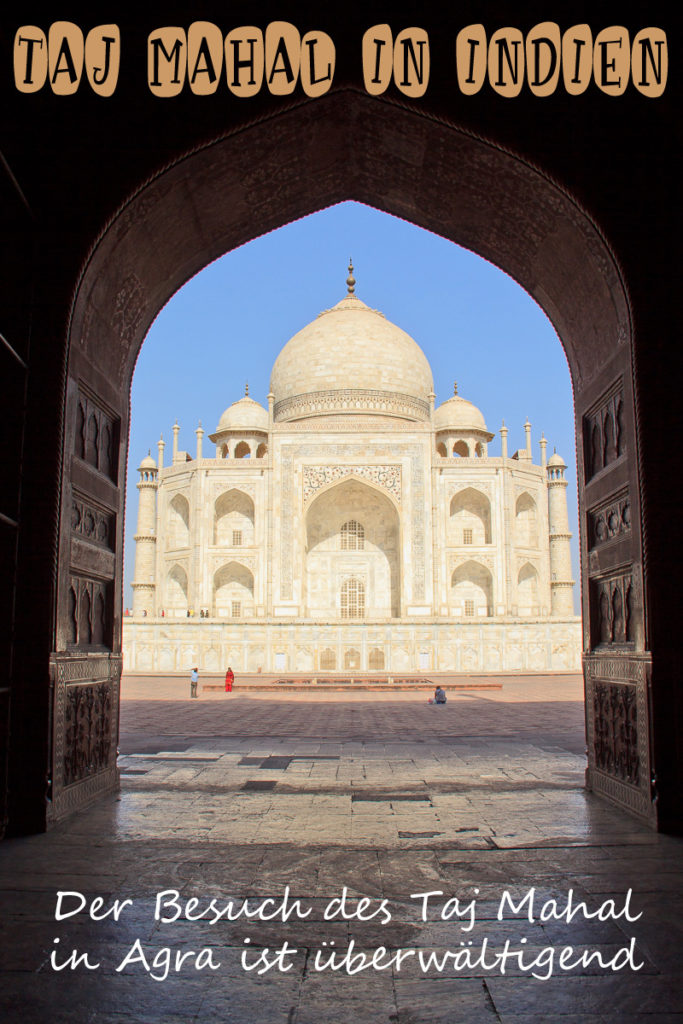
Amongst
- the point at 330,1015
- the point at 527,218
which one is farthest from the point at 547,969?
the point at 527,218

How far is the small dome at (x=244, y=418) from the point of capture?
31.8 meters

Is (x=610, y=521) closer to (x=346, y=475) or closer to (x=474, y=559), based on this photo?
(x=346, y=475)

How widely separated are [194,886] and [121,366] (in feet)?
11.5

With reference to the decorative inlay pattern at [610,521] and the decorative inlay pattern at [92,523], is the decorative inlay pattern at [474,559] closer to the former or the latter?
the decorative inlay pattern at [610,521]

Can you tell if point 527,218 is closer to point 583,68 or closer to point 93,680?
point 583,68

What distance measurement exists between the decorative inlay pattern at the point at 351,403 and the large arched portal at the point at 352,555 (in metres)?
3.85

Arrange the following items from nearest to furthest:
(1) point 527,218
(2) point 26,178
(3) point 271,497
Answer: (2) point 26,178 < (1) point 527,218 < (3) point 271,497

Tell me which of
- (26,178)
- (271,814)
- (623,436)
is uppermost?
(26,178)

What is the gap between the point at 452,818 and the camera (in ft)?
14.8

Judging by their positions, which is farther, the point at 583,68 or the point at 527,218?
the point at 527,218

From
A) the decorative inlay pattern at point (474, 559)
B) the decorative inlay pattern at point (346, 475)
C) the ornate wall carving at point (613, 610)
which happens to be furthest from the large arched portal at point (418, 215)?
the decorative inlay pattern at point (474, 559)

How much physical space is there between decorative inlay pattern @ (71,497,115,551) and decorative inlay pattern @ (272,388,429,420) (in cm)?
2631

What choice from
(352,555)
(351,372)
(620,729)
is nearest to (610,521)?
(620,729)

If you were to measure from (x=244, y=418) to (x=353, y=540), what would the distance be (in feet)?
21.4
